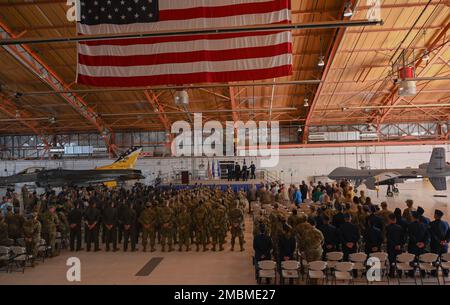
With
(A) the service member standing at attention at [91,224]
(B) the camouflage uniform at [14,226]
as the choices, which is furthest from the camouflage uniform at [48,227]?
(A) the service member standing at attention at [91,224]

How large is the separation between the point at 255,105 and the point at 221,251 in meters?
16.1

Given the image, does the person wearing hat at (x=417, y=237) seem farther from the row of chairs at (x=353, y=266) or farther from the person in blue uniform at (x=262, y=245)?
the person in blue uniform at (x=262, y=245)

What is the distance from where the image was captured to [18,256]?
7902 mm

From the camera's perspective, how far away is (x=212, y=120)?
27484mm

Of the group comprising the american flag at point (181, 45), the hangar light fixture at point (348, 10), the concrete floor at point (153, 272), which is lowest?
the concrete floor at point (153, 272)

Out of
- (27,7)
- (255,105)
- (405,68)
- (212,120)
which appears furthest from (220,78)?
(212,120)

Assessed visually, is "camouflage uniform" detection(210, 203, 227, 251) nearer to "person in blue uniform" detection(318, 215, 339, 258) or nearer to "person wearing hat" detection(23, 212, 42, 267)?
"person in blue uniform" detection(318, 215, 339, 258)

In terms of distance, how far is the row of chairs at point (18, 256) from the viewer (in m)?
7.70

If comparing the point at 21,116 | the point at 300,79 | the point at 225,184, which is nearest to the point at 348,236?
the point at 225,184

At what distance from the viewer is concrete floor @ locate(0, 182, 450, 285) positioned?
7238 millimetres

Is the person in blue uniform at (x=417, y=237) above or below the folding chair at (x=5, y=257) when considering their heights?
above

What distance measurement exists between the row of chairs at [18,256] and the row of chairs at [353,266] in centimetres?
562

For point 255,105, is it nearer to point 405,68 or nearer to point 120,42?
point 405,68

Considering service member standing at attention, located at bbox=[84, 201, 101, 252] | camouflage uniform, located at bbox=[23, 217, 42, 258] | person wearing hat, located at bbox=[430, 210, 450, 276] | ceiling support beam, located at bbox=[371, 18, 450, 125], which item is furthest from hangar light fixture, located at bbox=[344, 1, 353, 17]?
camouflage uniform, located at bbox=[23, 217, 42, 258]
